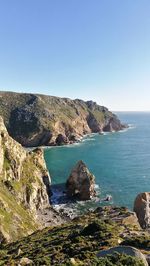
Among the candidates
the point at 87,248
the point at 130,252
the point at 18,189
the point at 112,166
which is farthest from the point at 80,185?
the point at 130,252

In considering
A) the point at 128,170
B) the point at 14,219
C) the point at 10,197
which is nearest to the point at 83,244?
the point at 14,219

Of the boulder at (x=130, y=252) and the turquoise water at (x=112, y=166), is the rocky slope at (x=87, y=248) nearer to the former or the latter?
the boulder at (x=130, y=252)

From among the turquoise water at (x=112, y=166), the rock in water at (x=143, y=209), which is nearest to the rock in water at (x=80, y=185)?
the turquoise water at (x=112, y=166)

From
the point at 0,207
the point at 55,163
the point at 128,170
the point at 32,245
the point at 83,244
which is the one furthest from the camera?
the point at 55,163

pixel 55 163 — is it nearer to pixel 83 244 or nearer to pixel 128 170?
pixel 128 170

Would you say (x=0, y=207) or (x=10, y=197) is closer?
(x=0, y=207)

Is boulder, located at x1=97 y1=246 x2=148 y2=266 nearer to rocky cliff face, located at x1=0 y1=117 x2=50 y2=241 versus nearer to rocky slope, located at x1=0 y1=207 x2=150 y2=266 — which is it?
rocky slope, located at x1=0 y1=207 x2=150 y2=266
